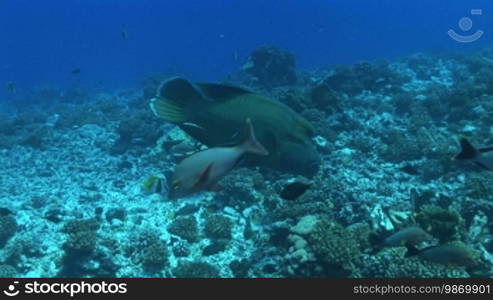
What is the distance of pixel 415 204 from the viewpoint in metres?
8.11

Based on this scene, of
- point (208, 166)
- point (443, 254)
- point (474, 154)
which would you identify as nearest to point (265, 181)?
point (443, 254)

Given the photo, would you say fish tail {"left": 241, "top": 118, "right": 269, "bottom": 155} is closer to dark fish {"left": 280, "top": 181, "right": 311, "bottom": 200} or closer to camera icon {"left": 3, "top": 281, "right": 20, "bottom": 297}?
dark fish {"left": 280, "top": 181, "right": 311, "bottom": 200}

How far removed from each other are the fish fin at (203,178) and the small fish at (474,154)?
2460 mm

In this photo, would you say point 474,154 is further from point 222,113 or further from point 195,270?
point 195,270

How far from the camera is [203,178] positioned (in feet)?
10.4

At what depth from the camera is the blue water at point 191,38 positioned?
54906 mm

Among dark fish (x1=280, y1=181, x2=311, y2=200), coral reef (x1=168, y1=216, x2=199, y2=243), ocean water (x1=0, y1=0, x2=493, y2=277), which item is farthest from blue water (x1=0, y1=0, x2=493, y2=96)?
dark fish (x1=280, y1=181, x2=311, y2=200)

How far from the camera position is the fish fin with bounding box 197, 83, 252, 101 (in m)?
3.39

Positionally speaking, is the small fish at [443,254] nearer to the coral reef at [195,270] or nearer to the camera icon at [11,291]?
the coral reef at [195,270]

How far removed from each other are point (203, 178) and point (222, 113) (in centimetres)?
54

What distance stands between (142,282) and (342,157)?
751 cm

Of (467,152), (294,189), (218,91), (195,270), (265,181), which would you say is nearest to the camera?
(218,91)

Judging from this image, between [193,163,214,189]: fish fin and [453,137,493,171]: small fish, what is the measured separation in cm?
246

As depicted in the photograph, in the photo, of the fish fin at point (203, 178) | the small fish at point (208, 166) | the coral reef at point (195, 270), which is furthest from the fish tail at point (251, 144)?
the coral reef at point (195, 270)
